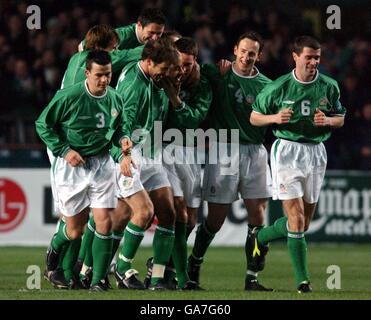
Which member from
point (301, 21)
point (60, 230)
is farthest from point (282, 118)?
point (301, 21)

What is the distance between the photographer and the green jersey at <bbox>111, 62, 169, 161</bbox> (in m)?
9.95

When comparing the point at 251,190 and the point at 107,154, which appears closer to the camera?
the point at 107,154

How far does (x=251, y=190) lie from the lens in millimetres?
10664

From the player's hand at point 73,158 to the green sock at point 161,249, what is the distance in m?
0.91

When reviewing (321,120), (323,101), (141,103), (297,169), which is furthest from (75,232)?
(323,101)

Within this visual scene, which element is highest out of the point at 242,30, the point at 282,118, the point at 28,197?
the point at 242,30

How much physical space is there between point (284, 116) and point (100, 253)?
1.77 m

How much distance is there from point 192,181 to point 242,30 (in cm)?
737

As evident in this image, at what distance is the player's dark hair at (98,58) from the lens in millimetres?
9562

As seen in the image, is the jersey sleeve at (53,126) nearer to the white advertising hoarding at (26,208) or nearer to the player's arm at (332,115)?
the player's arm at (332,115)

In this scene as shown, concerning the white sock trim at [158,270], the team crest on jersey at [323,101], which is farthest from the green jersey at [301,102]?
the white sock trim at [158,270]

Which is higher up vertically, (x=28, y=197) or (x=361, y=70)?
(x=361, y=70)

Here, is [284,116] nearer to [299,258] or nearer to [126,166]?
[299,258]

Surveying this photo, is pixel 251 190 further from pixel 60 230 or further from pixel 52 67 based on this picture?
pixel 52 67
